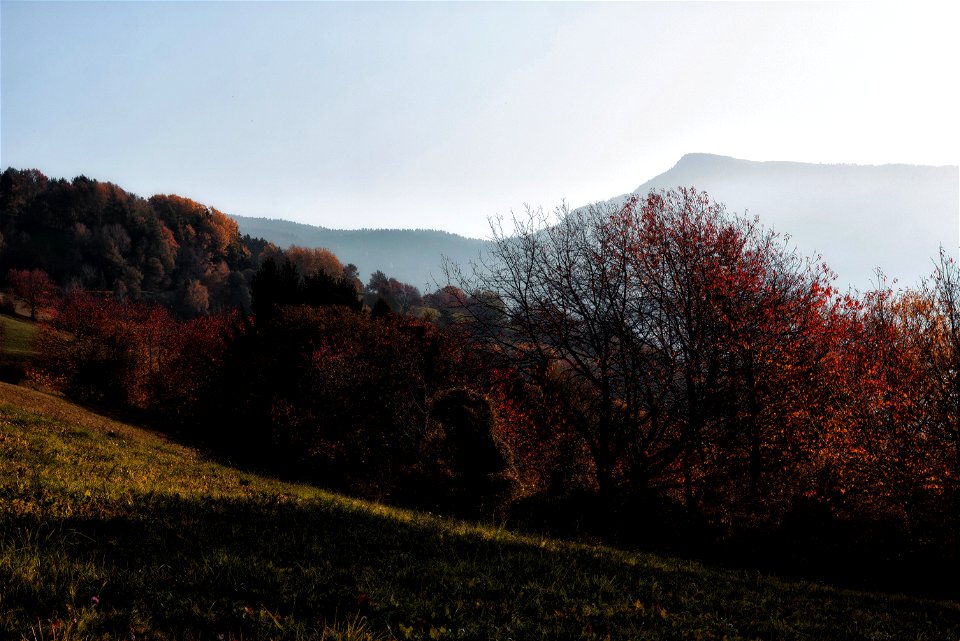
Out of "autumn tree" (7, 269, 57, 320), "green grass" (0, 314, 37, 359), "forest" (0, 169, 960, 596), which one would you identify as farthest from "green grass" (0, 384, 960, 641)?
"autumn tree" (7, 269, 57, 320)

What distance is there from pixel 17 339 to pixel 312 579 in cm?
9353

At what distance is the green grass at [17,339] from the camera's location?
218 ft

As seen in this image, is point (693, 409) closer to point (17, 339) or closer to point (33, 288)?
point (17, 339)

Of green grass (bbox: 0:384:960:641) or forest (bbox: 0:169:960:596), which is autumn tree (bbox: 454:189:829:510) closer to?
forest (bbox: 0:169:960:596)

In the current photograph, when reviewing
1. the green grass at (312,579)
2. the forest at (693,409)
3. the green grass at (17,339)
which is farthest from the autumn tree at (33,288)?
the green grass at (312,579)

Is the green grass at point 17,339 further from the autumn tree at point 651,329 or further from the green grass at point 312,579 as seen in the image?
the autumn tree at point 651,329

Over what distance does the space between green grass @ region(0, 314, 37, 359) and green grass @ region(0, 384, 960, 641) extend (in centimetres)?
7282

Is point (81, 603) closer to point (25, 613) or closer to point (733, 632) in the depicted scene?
point (25, 613)

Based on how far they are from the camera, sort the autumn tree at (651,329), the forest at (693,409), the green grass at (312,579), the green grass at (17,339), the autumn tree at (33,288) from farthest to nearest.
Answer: the autumn tree at (33,288) → the green grass at (17,339) → the autumn tree at (651,329) → the forest at (693,409) → the green grass at (312,579)

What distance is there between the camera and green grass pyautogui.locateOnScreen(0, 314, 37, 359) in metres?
66.5

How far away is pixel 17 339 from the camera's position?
7475cm

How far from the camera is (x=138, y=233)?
15162 centimetres

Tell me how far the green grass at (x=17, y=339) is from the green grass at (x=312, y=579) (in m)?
72.8

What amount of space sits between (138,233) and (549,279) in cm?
16707
